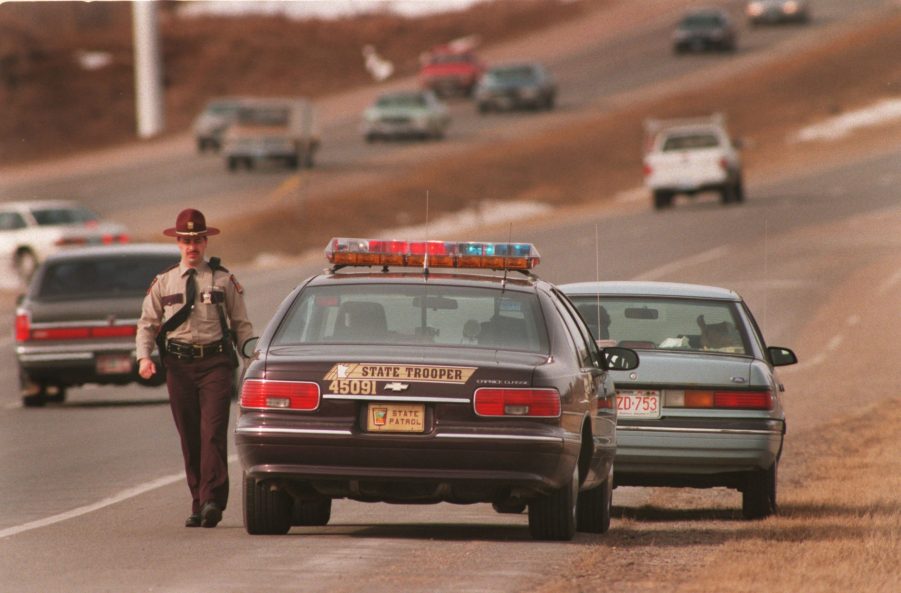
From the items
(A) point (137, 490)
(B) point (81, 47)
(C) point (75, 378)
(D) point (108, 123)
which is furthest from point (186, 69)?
(A) point (137, 490)

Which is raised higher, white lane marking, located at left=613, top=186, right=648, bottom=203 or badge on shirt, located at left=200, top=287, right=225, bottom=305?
white lane marking, located at left=613, top=186, right=648, bottom=203

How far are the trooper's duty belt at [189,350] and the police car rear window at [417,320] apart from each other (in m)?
0.89

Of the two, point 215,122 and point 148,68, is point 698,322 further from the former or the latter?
point 148,68

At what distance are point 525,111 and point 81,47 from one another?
2789 cm

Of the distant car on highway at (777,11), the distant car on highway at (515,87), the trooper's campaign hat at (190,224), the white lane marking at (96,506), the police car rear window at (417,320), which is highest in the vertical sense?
the distant car on highway at (777,11)

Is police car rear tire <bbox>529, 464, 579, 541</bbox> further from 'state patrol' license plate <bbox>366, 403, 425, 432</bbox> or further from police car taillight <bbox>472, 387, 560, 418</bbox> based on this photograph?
'state patrol' license plate <bbox>366, 403, 425, 432</bbox>

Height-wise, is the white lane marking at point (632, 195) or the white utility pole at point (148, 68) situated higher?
the white utility pole at point (148, 68)

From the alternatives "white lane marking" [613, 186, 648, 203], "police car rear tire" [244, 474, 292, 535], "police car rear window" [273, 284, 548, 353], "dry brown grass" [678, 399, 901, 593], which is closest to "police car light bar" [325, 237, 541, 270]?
"police car rear window" [273, 284, 548, 353]

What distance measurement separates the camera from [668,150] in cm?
4378

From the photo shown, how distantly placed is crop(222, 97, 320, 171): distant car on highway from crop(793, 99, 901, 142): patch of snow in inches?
634

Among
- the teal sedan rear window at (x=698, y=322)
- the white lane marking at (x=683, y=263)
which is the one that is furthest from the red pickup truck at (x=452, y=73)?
the teal sedan rear window at (x=698, y=322)

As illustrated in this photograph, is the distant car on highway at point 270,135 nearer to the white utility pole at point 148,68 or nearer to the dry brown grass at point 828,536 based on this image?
the white utility pole at point 148,68

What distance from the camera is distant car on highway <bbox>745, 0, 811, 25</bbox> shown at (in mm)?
86000

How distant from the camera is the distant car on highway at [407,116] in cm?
6238
